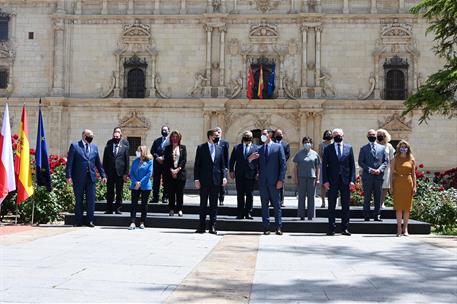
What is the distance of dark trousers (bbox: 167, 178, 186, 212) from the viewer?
44.3ft

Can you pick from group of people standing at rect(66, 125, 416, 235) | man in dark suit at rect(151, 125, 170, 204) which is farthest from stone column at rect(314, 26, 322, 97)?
man in dark suit at rect(151, 125, 170, 204)

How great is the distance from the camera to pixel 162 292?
589cm

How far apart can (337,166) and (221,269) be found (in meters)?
5.36

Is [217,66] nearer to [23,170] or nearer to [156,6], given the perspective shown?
[156,6]

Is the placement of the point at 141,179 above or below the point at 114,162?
below

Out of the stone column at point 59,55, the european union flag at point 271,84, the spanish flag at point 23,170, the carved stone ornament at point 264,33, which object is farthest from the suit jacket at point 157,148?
the stone column at point 59,55

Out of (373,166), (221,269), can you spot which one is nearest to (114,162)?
(373,166)

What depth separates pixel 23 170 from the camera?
12633 mm

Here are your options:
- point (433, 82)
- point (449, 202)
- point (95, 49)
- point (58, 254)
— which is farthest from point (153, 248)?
point (95, 49)

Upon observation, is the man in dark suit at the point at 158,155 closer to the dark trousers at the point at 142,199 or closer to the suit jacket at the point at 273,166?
the dark trousers at the point at 142,199

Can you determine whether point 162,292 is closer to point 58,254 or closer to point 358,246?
point 58,254

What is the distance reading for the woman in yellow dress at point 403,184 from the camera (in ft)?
38.7

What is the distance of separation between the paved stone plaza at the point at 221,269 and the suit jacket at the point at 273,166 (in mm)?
1394

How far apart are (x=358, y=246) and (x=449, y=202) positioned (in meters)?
4.96
